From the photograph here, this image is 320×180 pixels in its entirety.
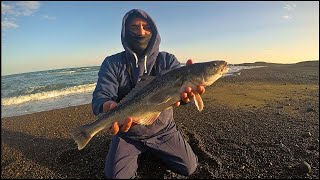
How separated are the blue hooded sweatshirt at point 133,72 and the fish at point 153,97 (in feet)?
1.46

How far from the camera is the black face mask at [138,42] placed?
5.80m

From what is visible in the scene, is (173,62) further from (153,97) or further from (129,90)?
(153,97)

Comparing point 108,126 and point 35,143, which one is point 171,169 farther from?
point 35,143

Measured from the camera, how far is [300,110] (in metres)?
8.55

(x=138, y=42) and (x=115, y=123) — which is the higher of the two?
(x=138, y=42)

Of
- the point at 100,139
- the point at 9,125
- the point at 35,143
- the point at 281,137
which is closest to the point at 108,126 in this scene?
the point at 100,139

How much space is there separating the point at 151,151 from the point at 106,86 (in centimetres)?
132

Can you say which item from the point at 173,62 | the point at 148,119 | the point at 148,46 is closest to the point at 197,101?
the point at 148,119

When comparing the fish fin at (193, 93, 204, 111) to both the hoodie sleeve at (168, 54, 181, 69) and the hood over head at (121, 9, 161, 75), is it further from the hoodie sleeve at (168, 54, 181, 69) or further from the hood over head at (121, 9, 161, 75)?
the hood over head at (121, 9, 161, 75)

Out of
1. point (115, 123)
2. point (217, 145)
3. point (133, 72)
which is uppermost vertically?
point (133, 72)

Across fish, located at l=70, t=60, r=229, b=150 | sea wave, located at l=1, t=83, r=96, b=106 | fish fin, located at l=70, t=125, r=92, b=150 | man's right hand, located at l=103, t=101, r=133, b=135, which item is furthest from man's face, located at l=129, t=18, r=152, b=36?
sea wave, located at l=1, t=83, r=96, b=106

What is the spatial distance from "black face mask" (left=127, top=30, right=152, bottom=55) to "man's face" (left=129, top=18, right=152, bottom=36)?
0.06 metres

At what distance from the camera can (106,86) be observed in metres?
5.41

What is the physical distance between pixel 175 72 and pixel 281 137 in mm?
2827
